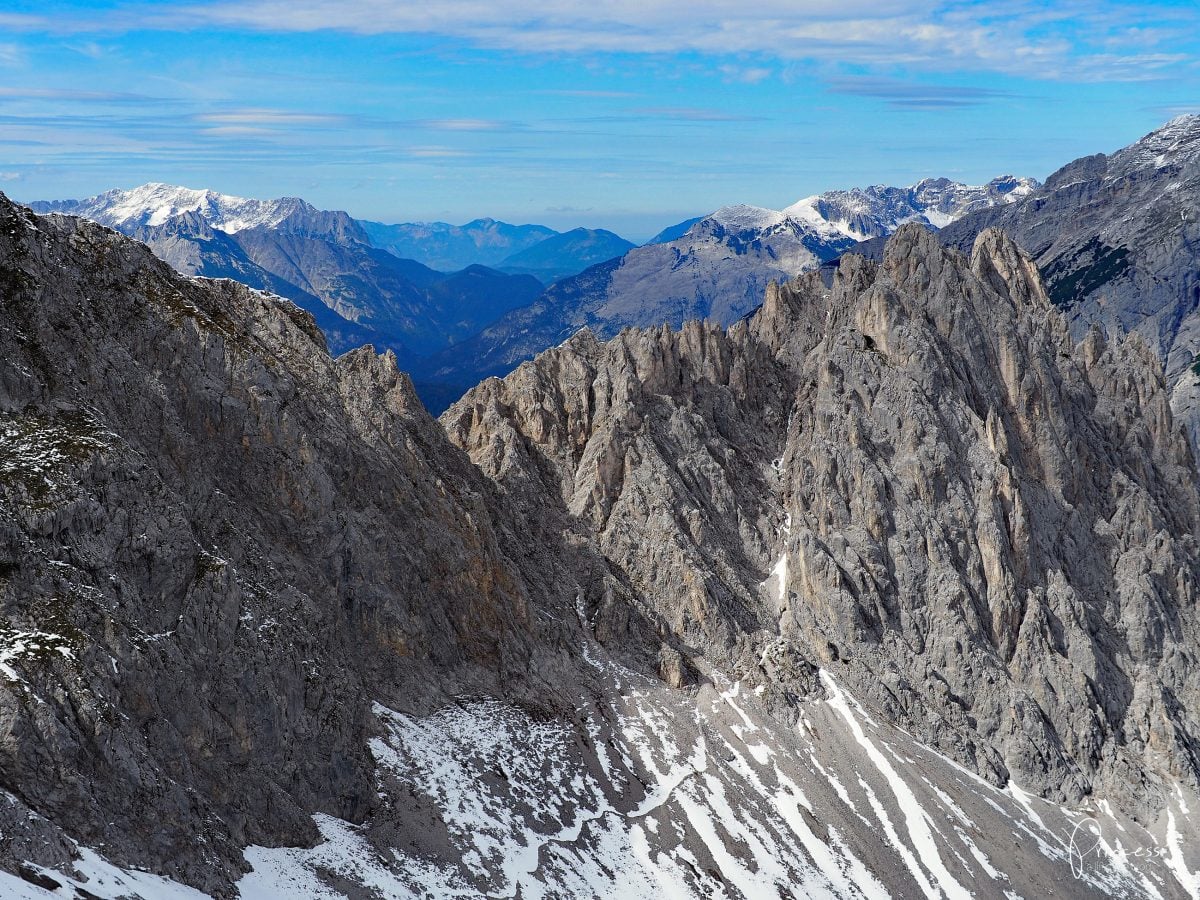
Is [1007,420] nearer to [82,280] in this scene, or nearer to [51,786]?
[82,280]

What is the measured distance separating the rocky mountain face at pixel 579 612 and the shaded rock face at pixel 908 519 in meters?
0.59

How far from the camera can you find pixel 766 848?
124562mm

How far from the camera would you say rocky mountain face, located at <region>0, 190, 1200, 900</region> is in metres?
85.9

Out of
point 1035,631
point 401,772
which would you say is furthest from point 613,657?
point 1035,631

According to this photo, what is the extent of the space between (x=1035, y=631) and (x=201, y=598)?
11908cm

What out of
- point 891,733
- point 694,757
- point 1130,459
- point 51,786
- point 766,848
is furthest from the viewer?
point 1130,459

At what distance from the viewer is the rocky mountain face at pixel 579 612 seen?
85.9 metres

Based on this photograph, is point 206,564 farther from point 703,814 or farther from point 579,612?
point 579,612

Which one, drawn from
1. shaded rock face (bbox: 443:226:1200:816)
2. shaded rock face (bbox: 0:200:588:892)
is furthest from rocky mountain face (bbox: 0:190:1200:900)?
shaded rock face (bbox: 443:226:1200:816)

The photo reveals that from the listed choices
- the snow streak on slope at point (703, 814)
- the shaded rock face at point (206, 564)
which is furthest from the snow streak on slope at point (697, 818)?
the shaded rock face at point (206, 564)

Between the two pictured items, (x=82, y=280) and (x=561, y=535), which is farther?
(x=561, y=535)

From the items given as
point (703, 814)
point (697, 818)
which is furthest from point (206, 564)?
point (703, 814)

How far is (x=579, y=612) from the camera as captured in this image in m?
Answer: 154

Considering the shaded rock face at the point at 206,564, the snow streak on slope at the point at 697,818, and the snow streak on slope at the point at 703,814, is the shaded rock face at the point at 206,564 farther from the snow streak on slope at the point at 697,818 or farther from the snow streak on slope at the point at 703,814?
the snow streak on slope at the point at 703,814
